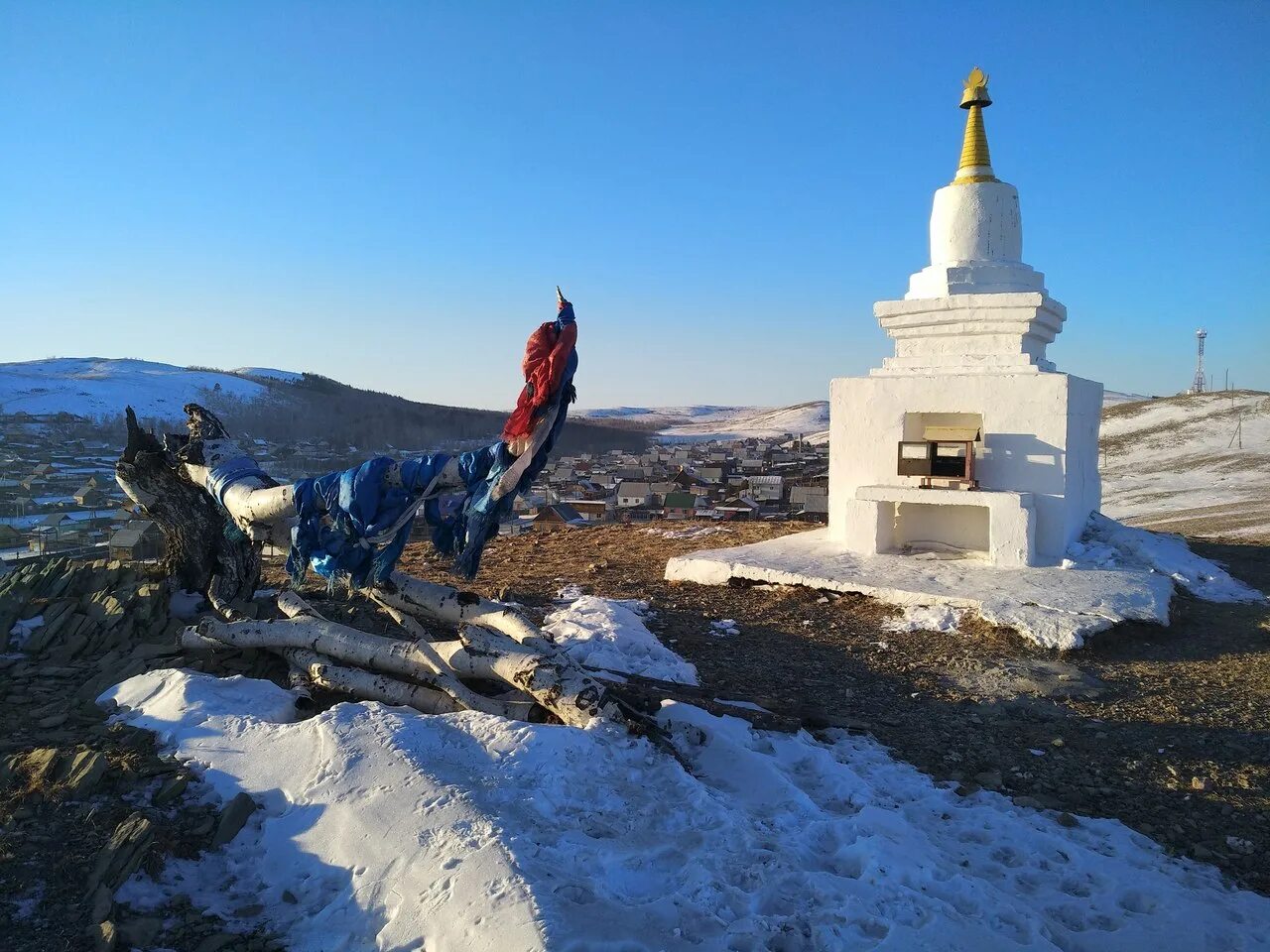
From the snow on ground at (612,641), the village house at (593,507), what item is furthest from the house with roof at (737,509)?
the snow on ground at (612,641)

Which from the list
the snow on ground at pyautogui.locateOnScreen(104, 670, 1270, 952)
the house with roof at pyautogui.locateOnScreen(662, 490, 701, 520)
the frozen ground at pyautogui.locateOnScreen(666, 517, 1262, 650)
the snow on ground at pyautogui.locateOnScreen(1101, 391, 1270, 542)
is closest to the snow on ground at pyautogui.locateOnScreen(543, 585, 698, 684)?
the snow on ground at pyautogui.locateOnScreen(104, 670, 1270, 952)

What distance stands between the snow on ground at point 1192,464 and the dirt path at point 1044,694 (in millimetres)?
8283

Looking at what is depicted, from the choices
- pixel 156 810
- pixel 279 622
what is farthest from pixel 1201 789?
pixel 279 622

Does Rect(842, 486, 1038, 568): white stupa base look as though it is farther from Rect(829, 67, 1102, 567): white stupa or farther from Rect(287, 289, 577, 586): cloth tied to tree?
Rect(287, 289, 577, 586): cloth tied to tree

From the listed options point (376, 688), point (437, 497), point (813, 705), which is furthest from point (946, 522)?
point (376, 688)

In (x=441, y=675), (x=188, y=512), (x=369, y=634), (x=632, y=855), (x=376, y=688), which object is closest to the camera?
(x=632, y=855)

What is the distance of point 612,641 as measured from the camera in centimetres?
662

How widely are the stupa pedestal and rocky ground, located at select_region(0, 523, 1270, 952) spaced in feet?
2.30

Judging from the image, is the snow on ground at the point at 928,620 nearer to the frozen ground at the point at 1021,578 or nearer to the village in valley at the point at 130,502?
the frozen ground at the point at 1021,578

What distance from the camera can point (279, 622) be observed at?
572 centimetres

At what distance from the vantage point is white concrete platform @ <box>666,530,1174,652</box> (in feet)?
23.3

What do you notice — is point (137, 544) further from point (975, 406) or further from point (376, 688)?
point (975, 406)

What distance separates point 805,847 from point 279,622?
13.4ft

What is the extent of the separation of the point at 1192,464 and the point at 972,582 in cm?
2224
